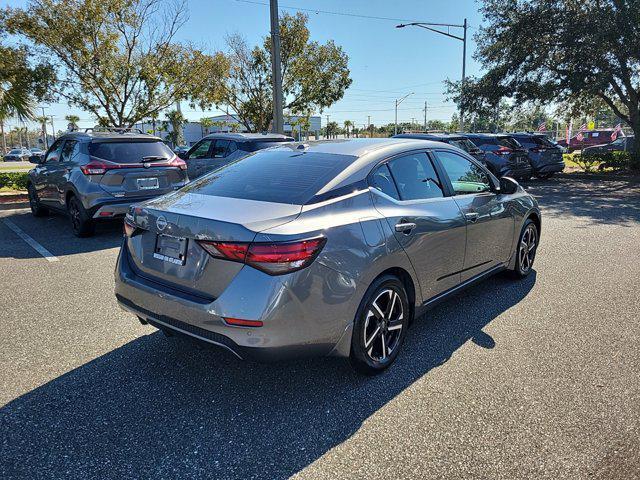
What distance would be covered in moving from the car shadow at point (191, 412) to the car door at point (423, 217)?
575 mm

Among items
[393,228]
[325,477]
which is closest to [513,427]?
[325,477]

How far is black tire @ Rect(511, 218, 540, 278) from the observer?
5.21 meters

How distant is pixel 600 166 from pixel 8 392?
2047 centimetres

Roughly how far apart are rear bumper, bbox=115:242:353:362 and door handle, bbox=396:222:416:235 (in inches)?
28.4

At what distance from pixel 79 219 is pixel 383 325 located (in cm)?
612

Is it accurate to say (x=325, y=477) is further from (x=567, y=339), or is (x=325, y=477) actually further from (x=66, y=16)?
(x=66, y=16)

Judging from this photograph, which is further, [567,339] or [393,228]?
[567,339]

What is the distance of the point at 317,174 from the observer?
3377 mm

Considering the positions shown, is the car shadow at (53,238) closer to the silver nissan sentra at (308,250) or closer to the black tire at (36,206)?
the black tire at (36,206)

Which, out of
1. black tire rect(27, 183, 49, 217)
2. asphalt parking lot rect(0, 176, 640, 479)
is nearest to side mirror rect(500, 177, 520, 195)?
asphalt parking lot rect(0, 176, 640, 479)

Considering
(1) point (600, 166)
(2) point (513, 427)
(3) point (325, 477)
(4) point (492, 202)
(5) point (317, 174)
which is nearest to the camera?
(3) point (325, 477)

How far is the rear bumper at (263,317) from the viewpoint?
2664mm

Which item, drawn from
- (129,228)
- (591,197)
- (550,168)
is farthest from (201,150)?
(550,168)

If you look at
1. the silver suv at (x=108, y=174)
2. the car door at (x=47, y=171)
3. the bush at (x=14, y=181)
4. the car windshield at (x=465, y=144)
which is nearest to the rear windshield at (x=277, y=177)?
the silver suv at (x=108, y=174)
